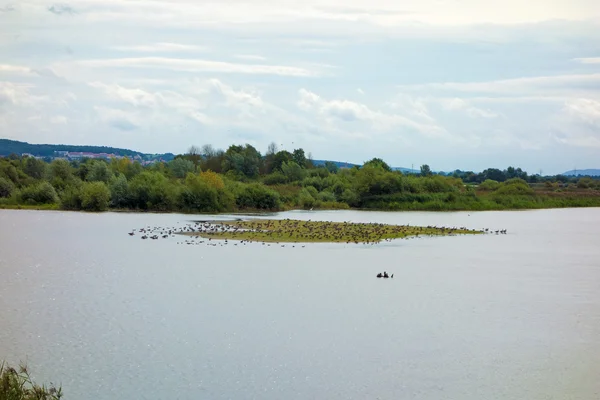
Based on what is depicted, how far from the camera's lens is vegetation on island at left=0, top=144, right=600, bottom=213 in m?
74.4

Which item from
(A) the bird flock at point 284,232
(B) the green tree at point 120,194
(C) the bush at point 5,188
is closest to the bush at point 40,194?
(C) the bush at point 5,188

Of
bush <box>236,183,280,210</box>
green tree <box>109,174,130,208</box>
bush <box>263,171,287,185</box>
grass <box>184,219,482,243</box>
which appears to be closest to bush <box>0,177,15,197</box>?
green tree <box>109,174,130,208</box>

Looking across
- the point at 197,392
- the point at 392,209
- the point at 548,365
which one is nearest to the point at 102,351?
the point at 197,392

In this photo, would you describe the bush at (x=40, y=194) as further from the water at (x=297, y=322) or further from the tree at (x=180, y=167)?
the tree at (x=180, y=167)

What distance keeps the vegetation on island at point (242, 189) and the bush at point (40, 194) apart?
9cm

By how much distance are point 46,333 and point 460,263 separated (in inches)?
929

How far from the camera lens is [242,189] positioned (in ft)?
262

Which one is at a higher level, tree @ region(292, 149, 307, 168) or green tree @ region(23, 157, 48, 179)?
tree @ region(292, 149, 307, 168)

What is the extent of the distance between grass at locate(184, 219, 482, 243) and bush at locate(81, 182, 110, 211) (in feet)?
53.2

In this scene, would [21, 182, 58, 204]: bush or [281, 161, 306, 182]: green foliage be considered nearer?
[21, 182, 58, 204]: bush

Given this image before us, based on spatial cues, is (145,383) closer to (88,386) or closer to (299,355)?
(88,386)

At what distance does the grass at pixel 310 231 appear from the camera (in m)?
50.0

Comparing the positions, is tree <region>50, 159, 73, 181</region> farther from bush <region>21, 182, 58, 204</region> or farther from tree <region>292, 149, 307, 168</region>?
tree <region>292, 149, 307, 168</region>

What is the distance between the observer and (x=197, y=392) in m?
17.7
